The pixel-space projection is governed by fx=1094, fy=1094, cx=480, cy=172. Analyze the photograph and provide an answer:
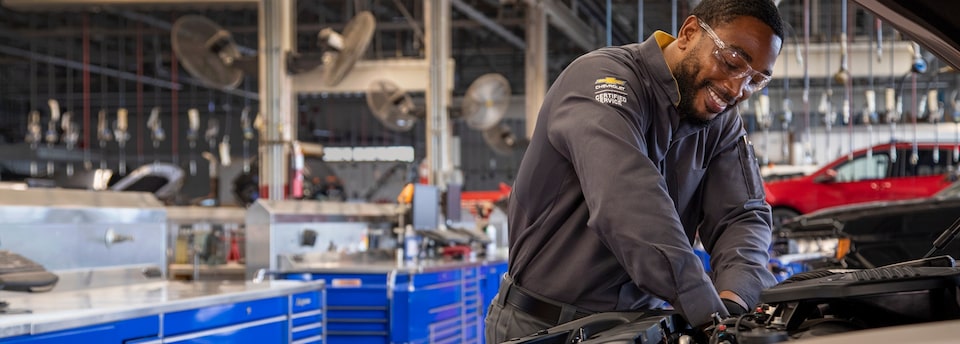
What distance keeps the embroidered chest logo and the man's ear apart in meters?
0.13

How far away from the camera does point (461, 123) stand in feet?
93.8

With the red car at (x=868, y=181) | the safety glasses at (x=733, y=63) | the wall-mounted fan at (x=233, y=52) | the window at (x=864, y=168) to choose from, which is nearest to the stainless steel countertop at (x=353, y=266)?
the wall-mounted fan at (x=233, y=52)

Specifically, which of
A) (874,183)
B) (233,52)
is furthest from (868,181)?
(233,52)

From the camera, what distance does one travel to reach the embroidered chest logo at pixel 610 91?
174 cm

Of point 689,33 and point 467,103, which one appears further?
point 467,103

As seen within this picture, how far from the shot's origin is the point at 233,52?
8.77m

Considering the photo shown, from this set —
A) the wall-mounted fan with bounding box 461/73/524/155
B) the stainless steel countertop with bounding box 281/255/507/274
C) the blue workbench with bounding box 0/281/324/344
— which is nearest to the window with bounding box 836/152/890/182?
the wall-mounted fan with bounding box 461/73/524/155

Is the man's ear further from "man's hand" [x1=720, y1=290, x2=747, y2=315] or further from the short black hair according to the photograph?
"man's hand" [x1=720, y1=290, x2=747, y2=315]

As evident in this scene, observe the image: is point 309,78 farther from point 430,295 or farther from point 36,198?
point 36,198

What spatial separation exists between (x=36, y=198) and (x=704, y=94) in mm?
3579

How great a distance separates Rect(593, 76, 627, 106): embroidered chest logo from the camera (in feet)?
5.72

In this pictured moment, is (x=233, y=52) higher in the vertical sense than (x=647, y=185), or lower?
higher

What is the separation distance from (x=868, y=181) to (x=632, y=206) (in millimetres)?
10389

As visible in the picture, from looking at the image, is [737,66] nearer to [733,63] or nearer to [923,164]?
[733,63]
